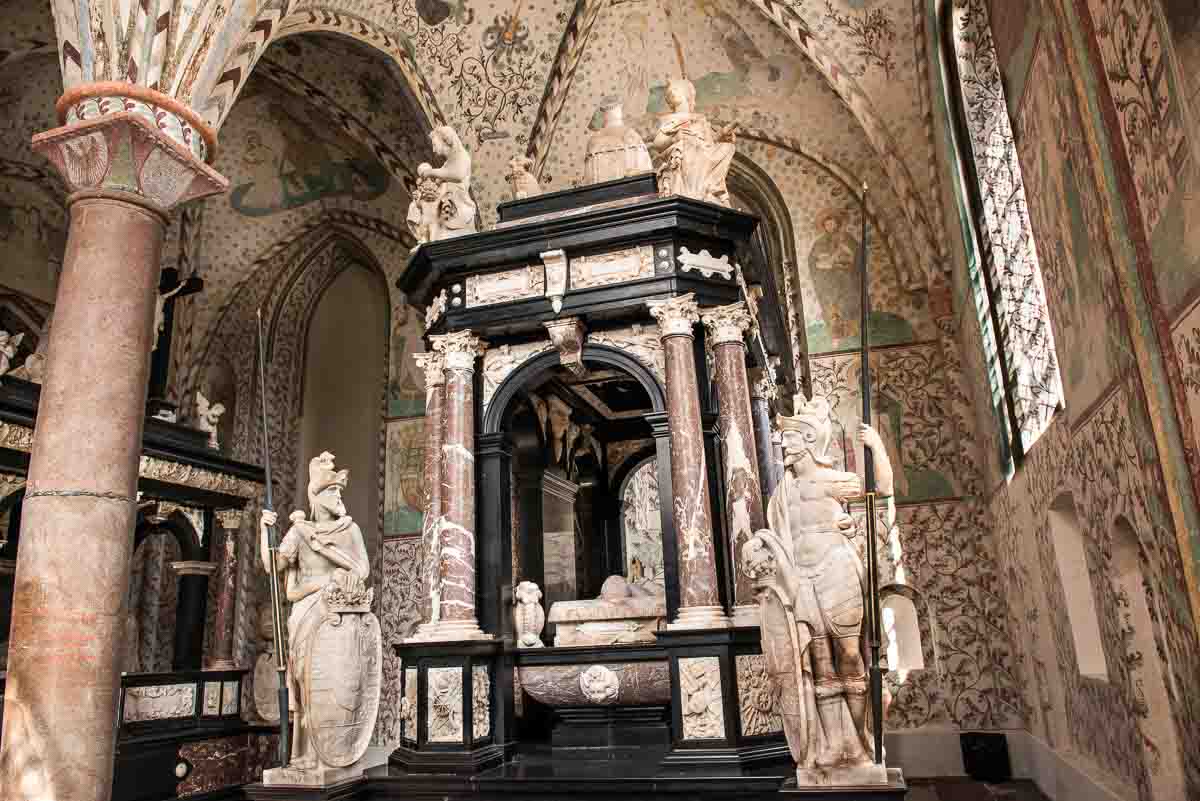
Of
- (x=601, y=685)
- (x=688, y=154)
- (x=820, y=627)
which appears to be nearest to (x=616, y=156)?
(x=688, y=154)

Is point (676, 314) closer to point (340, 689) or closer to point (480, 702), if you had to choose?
point (480, 702)

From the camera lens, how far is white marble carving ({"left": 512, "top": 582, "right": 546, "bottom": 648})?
6.27 meters

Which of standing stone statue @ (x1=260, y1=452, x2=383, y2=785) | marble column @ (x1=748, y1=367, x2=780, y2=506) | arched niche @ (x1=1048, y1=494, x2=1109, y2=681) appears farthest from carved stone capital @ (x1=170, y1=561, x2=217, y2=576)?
arched niche @ (x1=1048, y1=494, x2=1109, y2=681)

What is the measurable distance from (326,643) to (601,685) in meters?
1.89

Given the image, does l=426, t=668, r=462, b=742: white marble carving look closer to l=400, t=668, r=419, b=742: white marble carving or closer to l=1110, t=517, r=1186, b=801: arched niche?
l=400, t=668, r=419, b=742: white marble carving

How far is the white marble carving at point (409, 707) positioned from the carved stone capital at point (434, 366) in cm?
211

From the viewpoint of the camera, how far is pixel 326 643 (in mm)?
5348

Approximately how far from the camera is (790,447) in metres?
4.80

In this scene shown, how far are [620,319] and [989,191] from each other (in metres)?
3.45

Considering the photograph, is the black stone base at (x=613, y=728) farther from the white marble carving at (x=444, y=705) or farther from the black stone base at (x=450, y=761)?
the white marble carving at (x=444, y=705)

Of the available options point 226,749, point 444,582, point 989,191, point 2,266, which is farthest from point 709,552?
point 2,266

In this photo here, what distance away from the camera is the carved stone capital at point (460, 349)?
20.9 feet

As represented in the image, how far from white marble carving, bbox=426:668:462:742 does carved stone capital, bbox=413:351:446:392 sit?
2.13 metres

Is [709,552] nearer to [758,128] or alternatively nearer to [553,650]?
[553,650]
